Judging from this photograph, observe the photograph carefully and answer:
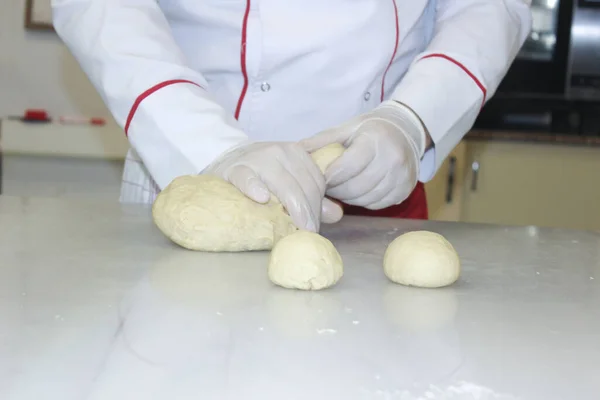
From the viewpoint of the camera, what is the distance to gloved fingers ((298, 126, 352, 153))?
→ 938 millimetres

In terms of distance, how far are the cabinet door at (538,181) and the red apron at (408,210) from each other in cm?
94

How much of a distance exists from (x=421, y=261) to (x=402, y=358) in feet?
0.68

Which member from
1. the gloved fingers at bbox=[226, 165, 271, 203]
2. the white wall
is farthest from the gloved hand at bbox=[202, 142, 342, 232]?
the white wall

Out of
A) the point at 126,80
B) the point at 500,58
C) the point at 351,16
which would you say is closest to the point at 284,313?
the point at 126,80

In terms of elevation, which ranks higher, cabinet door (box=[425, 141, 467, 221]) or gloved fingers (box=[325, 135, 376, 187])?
gloved fingers (box=[325, 135, 376, 187])

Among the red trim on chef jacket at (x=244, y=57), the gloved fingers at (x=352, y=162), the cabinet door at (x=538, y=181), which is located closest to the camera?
the gloved fingers at (x=352, y=162)

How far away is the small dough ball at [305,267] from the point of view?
650 mm

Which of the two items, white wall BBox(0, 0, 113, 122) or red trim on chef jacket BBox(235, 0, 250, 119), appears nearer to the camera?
red trim on chef jacket BBox(235, 0, 250, 119)

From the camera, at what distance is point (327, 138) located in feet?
3.10

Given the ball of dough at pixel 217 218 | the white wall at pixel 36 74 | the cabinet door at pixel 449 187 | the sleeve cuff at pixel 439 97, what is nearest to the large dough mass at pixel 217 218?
the ball of dough at pixel 217 218

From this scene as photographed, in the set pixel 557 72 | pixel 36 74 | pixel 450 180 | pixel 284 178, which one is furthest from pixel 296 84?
pixel 36 74

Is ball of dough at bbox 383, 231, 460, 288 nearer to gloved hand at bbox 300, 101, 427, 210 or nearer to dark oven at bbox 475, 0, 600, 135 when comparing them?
gloved hand at bbox 300, 101, 427, 210

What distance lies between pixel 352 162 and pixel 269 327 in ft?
1.34

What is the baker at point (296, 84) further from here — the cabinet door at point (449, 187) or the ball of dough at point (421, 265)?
the cabinet door at point (449, 187)
